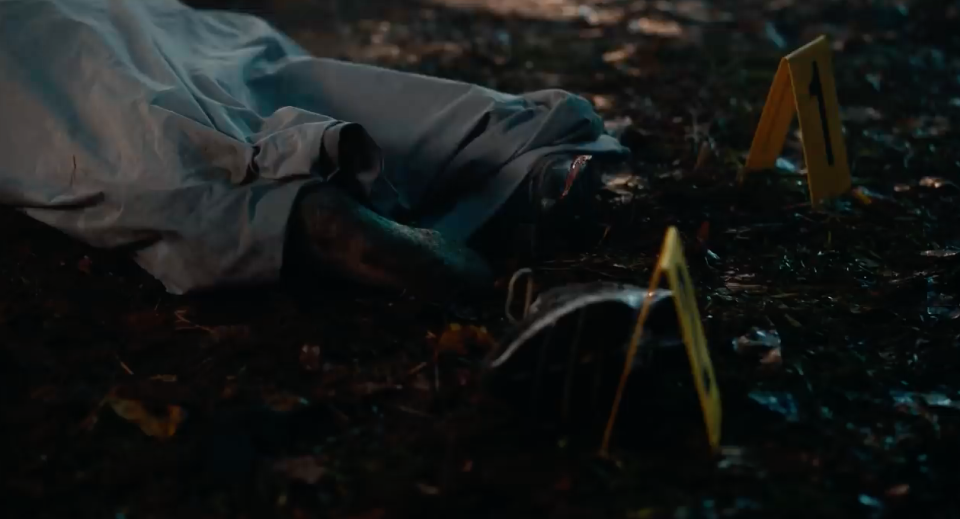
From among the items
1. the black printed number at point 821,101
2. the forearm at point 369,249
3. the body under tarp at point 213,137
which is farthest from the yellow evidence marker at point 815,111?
the forearm at point 369,249

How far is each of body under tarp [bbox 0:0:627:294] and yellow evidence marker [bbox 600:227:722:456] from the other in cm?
55

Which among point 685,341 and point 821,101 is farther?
point 821,101

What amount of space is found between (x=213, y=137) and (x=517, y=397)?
667 mm

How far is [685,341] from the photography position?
126 centimetres

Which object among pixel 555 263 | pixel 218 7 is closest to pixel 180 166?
pixel 555 263

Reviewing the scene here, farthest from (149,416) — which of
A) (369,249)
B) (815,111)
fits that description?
(815,111)

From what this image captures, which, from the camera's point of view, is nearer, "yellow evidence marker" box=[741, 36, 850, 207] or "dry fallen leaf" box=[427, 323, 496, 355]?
"dry fallen leaf" box=[427, 323, 496, 355]

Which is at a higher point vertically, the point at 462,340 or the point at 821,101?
the point at 821,101

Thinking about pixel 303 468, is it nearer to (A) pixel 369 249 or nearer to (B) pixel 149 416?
(B) pixel 149 416

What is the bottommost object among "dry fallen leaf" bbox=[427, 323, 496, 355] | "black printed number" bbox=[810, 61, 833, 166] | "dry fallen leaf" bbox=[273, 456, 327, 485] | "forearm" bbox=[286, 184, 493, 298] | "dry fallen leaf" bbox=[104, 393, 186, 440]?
"dry fallen leaf" bbox=[104, 393, 186, 440]

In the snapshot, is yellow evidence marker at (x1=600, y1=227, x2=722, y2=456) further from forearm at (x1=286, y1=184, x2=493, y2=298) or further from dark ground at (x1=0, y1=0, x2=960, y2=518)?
forearm at (x1=286, y1=184, x2=493, y2=298)

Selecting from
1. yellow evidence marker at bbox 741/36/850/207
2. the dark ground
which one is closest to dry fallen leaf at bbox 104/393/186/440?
the dark ground

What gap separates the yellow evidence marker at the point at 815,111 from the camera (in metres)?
2.02

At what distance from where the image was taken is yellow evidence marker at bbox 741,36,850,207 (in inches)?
79.4
